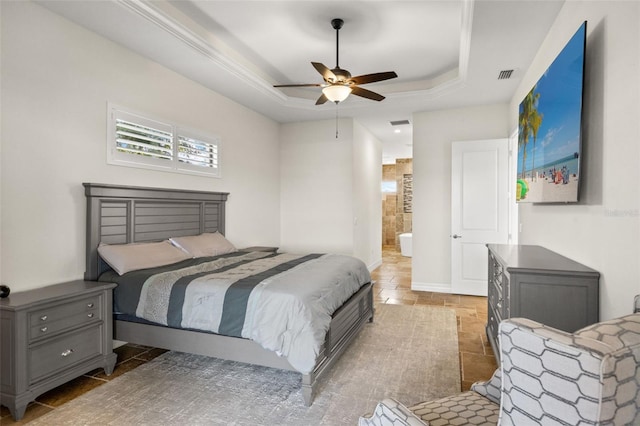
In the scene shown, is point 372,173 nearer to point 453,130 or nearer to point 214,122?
point 453,130

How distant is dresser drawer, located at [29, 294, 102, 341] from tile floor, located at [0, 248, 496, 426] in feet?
1.55

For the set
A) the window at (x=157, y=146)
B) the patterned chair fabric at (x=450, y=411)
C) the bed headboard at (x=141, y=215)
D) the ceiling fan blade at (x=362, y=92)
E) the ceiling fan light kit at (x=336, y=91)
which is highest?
the ceiling fan blade at (x=362, y=92)

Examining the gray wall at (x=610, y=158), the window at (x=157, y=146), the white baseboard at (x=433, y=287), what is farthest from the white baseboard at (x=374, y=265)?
the gray wall at (x=610, y=158)

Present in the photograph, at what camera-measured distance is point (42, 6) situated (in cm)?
273

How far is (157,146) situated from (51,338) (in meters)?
2.11

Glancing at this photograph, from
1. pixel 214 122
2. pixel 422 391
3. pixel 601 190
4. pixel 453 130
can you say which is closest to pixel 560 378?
pixel 601 190

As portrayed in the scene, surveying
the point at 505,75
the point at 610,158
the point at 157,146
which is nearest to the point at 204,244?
the point at 157,146

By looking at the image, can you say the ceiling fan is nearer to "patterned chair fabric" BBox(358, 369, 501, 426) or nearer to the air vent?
the air vent

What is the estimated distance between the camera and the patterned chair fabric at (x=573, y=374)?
31.3 inches

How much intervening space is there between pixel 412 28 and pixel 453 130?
7.30ft

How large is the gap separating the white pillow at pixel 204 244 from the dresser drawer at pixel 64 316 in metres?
1.16

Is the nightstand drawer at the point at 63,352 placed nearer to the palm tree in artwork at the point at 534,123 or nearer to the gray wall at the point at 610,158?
the gray wall at the point at 610,158

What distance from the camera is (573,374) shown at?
31.9 inches

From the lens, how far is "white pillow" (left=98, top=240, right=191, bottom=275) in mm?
3023
